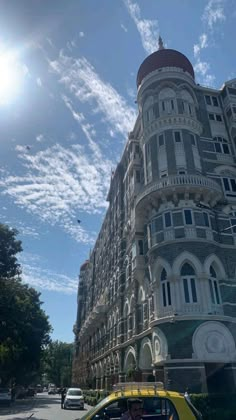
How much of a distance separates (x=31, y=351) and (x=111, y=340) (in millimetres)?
11785

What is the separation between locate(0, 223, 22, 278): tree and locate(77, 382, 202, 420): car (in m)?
20.5

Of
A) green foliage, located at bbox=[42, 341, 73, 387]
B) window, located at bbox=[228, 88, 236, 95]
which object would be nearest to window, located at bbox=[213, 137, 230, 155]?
window, located at bbox=[228, 88, 236, 95]

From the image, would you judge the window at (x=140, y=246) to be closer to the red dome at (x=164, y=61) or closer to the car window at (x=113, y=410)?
the red dome at (x=164, y=61)

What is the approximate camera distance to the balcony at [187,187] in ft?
76.8

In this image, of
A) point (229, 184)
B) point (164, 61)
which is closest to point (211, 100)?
point (164, 61)

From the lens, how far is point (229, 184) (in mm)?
27016

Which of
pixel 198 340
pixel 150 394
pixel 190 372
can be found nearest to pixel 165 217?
pixel 198 340

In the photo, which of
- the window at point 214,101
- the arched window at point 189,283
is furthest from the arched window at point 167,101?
the arched window at point 189,283

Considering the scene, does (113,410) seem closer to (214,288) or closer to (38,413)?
(214,288)

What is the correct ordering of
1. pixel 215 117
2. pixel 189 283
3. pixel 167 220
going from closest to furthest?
1. pixel 189 283
2. pixel 167 220
3. pixel 215 117

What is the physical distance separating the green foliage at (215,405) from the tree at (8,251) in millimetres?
16069

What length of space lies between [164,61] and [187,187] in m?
13.9

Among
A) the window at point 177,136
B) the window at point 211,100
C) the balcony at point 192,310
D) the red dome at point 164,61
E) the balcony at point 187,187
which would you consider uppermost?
the red dome at point 164,61

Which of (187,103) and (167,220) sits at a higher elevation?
(187,103)
